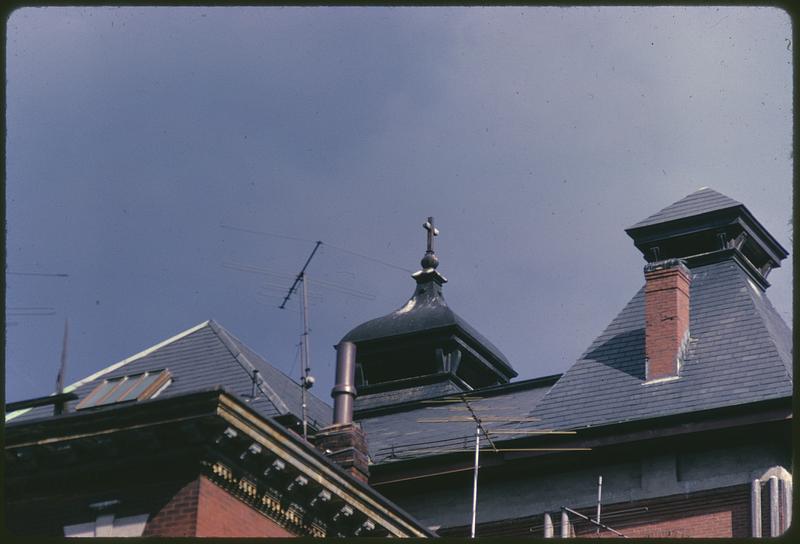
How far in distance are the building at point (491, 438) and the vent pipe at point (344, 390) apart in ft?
0.11

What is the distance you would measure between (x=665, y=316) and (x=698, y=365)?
1.47 meters

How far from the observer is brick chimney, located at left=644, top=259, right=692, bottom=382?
2970 centimetres

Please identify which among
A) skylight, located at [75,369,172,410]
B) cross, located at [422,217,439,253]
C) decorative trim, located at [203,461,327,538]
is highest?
cross, located at [422,217,439,253]

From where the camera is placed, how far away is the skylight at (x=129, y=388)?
28406 mm

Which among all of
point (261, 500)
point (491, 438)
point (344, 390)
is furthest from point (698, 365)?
point (261, 500)

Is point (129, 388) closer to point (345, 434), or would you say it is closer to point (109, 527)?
point (345, 434)

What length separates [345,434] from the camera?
25.9 metres

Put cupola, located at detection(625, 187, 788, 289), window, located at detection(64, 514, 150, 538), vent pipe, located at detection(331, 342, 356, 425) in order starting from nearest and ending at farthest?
window, located at detection(64, 514, 150, 538) → vent pipe, located at detection(331, 342, 356, 425) → cupola, located at detection(625, 187, 788, 289)

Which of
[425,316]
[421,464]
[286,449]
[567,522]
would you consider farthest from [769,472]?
[425,316]

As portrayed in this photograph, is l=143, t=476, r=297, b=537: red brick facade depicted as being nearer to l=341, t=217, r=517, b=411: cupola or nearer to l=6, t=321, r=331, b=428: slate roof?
l=6, t=321, r=331, b=428: slate roof

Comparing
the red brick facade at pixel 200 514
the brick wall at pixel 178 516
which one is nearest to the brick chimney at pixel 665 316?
the red brick facade at pixel 200 514

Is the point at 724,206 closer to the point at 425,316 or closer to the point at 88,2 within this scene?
the point at 425,316

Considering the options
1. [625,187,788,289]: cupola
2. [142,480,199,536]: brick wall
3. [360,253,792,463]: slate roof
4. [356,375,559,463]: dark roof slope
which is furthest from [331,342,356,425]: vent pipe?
[625,187,788,289]: cupola

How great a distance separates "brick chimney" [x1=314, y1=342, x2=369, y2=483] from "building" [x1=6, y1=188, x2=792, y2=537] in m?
0.03
